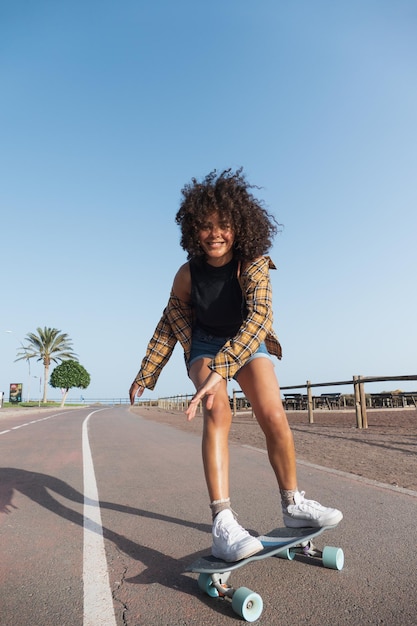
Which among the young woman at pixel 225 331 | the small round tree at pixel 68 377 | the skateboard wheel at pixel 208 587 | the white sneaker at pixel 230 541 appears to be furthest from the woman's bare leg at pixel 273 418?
the small round tree at pixel 68 377

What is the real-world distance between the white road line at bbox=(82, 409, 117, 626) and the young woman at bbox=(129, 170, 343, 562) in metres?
0.57

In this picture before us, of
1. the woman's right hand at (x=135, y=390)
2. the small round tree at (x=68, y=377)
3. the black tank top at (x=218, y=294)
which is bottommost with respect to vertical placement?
the woman's right hand at (x=135, y=390)

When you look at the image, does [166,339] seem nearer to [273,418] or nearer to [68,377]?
[273,418]

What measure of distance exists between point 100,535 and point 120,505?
36.4 inches

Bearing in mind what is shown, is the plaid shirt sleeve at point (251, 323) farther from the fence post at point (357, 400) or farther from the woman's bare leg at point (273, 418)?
the fence post at point (357, 400)

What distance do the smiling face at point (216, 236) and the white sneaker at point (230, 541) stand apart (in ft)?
4.76

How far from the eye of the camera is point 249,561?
205cm

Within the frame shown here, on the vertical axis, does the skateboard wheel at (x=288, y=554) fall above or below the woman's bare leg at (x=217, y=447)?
below

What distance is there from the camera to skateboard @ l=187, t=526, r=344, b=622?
1861 millimetres

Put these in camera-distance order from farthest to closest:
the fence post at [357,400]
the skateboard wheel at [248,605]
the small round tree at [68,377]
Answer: the small round tree at [68,377], the fence post at [357,400], the skateboard wheel at [248,605]

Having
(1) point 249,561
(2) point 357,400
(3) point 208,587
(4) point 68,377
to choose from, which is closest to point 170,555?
(3) point 208,587

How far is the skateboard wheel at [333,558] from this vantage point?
7.63 ft

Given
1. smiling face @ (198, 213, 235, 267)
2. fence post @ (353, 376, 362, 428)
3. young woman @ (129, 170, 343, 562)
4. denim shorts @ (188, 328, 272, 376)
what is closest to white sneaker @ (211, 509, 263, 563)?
young woman @ (129, 170, 343, 562)

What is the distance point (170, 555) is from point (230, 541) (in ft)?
2.46
